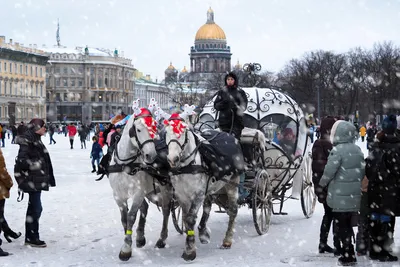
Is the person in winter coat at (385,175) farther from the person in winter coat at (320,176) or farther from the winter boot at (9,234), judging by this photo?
the winter boot at (9,234)

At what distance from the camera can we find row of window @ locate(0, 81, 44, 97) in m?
93.6

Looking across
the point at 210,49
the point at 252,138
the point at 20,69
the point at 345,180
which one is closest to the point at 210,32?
the point at 210,49

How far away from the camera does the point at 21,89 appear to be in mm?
98875

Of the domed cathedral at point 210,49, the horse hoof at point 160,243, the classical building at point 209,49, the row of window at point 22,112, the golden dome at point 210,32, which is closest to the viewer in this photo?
the horse hoof at point 160,243

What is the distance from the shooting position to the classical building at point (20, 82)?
9275 centimetres

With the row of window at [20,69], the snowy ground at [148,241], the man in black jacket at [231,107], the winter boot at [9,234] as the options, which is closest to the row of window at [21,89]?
the row of window at [20,69]

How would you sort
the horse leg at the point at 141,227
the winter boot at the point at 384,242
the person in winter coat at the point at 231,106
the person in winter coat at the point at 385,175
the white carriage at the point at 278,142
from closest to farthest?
the person in winter coat at the point at 385,175 < the winter boot at the point at 384,242 < the horse leg at the point at 141,227 < the person in winter coat at the point at 231,106 < the white carriage at the point at 278,142

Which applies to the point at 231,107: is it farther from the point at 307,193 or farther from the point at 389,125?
the point at 307,193

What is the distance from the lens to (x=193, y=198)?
29.8 ft

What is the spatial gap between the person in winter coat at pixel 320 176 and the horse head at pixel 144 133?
6.19 ft

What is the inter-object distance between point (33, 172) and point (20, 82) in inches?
3580

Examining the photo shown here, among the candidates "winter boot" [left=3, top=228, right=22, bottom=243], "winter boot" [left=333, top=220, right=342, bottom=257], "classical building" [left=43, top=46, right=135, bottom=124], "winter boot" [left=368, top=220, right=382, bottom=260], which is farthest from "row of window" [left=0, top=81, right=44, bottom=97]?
"winter boot" [left=368, top=220, right=382, bottom=260]

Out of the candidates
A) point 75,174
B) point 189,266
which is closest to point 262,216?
point 189,266

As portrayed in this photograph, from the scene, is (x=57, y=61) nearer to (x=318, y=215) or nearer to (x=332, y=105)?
(x=332, y=105)
